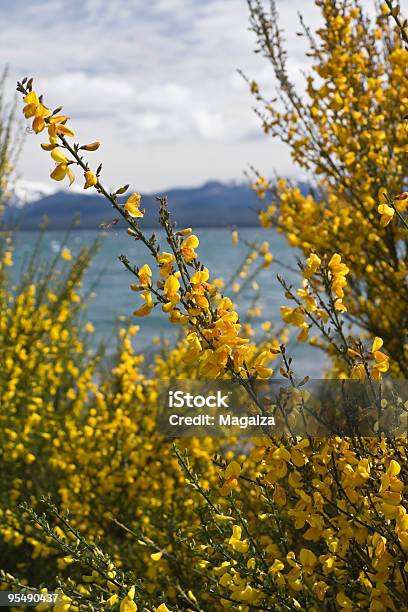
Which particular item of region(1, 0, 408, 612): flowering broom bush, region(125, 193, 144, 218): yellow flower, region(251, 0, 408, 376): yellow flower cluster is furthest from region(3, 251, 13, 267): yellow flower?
region(125, 193, 144, 218): yellow flower

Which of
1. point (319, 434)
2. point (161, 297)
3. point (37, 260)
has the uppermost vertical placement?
point (37, 260)

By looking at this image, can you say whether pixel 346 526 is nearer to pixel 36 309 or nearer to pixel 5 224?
pixel 36 309

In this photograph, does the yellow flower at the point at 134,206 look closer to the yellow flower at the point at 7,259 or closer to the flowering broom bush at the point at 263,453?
the flowering broom bush at the point at 263,453

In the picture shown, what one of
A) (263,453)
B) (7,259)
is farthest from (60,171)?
(7,259)

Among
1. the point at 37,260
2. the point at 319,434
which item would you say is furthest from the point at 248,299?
the point at 319,434

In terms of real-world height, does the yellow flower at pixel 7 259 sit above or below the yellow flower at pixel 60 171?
above

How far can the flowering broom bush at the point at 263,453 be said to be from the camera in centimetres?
142

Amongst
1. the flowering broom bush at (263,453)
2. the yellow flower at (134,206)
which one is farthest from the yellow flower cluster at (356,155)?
the yellow flower at (134,206)

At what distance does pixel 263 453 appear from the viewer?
146cm

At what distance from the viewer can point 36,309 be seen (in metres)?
5.10

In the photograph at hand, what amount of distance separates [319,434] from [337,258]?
1.43 ft

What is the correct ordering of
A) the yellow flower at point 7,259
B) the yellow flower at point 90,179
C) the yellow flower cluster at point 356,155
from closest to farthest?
the yellow flower at point 90,179 < the yellow flower cluster at point 356,155 < the yellow flower at point 7,259

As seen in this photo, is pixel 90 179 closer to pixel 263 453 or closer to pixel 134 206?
pixel 134 206

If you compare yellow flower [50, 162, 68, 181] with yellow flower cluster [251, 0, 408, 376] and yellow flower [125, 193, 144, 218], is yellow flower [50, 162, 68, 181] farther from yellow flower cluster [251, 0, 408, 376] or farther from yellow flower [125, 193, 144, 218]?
yellow flower cluster [251, 0, 408, 376]
